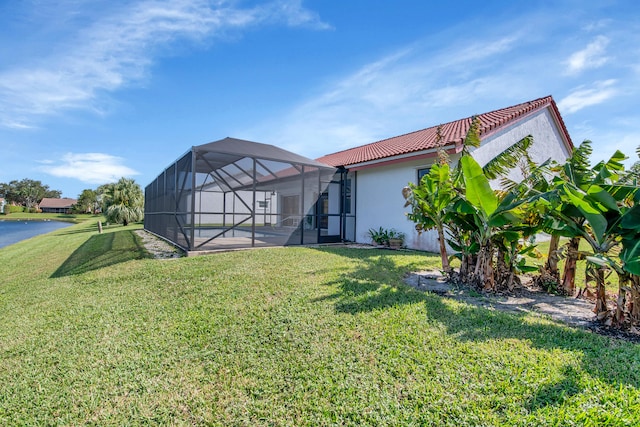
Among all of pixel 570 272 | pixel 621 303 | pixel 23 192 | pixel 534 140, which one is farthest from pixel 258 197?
pixel 23 192

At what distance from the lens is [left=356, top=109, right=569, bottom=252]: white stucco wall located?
33.5 feet

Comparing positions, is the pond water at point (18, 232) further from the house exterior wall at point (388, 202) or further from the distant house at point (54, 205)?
the distant house at point (54, 205)

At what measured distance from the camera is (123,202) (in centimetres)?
2469

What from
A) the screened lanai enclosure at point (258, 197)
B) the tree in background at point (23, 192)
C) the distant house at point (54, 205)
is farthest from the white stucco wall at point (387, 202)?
the tree in background at point (23, 192)

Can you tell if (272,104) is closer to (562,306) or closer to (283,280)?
(283,280)

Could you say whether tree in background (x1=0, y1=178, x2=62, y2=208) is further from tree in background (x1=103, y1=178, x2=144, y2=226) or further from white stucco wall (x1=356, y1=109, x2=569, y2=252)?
white stucco wall (x1=356, y1=109, x2=569, y2=252)

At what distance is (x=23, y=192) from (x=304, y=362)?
113 meters

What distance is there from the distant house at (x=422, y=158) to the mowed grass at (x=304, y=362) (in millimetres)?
6075

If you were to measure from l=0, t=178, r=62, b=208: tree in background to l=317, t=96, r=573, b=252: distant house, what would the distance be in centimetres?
10700

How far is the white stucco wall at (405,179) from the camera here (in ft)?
33.5

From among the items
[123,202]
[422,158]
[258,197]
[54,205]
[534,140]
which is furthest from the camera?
[54,205]

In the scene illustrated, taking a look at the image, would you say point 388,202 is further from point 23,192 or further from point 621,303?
point 23,192

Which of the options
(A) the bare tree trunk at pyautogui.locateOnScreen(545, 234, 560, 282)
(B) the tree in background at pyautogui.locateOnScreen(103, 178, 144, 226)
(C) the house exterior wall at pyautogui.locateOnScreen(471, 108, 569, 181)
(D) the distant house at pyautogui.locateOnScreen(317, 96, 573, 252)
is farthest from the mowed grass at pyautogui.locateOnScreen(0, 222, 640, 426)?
(B) the tree in background at pyautogui.locateOnScreen(103, 178, 144, 226)

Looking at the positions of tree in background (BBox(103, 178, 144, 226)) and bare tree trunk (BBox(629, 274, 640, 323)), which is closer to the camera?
bare tree trunk (BBox(629, 274, 640, 323))
